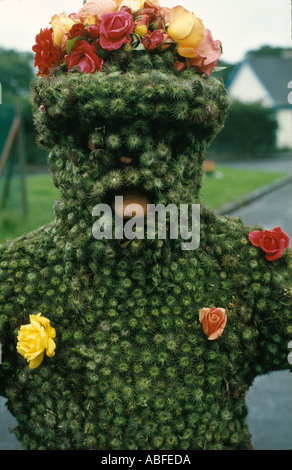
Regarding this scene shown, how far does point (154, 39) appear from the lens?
1.60 metres

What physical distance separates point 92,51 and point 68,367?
3.54 ft

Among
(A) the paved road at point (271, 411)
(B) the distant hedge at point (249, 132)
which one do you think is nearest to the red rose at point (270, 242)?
(A) the paved road at point (271, 411)

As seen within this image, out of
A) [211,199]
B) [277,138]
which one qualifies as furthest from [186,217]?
[277,138]

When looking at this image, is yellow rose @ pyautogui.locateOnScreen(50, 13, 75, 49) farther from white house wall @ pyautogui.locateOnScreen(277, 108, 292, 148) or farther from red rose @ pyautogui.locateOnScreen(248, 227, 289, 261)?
white house wall @ pyautogui.locateOnScreen(277, 108, 292, 148)

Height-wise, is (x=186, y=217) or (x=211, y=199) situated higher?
(x=211, y=199)

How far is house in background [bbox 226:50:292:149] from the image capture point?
22.7m

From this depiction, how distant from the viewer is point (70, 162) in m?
1.67

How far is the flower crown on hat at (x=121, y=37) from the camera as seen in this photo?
1.57 m

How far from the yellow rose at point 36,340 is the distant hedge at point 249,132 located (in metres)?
20.7

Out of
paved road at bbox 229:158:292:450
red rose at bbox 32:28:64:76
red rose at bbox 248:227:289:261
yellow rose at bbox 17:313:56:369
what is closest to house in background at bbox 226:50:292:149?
paved road at bbox 229:158:292:450

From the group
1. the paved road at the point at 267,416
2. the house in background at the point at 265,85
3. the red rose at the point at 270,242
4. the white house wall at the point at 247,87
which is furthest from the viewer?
the white house wall at the point at 247,87

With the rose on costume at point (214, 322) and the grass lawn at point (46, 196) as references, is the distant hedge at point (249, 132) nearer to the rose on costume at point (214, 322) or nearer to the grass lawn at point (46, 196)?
the grass lawn at point (46, 196)

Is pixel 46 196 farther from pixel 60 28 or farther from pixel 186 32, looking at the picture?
pixel 186 32
